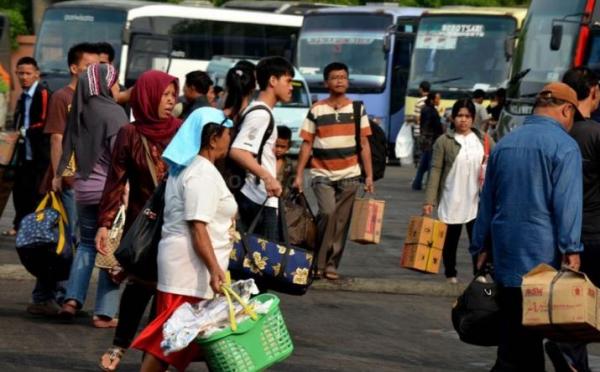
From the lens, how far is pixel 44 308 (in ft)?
36.4

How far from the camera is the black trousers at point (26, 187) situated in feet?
49.5

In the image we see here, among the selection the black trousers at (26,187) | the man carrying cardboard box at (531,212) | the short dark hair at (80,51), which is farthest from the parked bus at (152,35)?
the man carrying cardboard box at (531,212)

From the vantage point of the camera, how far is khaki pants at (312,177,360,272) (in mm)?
13789

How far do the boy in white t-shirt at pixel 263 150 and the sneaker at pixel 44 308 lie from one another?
1.52 m

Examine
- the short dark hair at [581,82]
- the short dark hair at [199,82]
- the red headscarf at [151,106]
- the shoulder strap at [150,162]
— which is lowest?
the short dark hair at [199,82]

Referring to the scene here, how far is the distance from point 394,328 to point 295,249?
2283 millimetres

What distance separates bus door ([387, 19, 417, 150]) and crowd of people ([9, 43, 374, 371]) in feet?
76.2

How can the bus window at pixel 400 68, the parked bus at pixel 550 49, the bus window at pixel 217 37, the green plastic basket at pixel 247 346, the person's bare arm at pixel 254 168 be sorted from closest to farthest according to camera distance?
the green plastic basket at pixel 247 346 → the person's bare arm at pixel 254 168 → the parked bus at pixel 550 49 → the bus window at pixel 400 68 → the bus window at pixel 217 37

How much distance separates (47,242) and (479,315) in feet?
12.8

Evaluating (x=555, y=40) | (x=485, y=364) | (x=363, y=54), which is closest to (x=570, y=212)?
(x=485, y=364)

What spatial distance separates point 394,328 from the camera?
37.0 ft

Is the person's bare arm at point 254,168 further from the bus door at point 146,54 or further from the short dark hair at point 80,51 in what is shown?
the bus door at point 146,54

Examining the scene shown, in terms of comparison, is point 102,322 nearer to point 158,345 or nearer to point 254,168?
point 254,168

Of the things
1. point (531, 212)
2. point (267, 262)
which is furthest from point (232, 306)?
point (267, 262)
